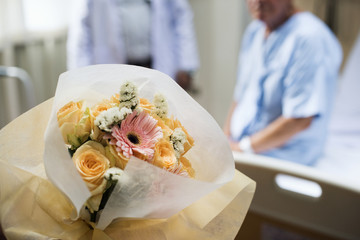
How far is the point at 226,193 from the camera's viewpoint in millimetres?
620

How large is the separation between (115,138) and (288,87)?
3.96 ft

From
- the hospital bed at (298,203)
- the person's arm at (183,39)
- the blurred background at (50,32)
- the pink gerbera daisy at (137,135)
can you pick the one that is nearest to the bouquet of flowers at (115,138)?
the pink gerbera daisy at (137,135)

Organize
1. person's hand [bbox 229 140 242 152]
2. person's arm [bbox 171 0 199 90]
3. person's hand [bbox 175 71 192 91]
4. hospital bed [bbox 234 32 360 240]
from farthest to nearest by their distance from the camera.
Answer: person's hand [bbox 175 71 192 91] < person's arm [bbox 171 0 199 90] < person's hand [bbox 229 140 242 152] < hospital bed [bbox 234 32 360 240]

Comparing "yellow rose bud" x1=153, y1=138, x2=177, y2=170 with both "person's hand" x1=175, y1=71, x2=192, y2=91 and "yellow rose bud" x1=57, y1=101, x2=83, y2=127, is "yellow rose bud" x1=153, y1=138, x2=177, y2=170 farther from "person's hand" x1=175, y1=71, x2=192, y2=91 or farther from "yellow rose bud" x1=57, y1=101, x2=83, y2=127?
"person's hand" x1=175, y1=71, x2=192, y2=91

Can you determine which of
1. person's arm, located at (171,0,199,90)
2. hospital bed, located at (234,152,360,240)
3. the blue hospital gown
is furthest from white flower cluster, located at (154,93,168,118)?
person's arm, located at (171,0,199,90)

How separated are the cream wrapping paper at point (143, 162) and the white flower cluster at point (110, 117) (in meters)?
0.06

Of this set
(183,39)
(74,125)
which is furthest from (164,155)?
(183,39)

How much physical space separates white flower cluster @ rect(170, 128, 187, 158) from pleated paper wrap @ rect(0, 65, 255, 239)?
0.18ft

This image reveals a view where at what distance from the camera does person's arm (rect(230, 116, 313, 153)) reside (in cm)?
160

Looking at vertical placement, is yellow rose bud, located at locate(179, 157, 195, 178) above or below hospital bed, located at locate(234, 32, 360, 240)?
above

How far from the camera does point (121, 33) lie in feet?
8.44

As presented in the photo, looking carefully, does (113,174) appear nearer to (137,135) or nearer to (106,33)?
(137,135)

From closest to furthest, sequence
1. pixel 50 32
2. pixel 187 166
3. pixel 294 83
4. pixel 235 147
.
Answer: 1. pixel 187 166
2. pixel 294 83
3. pixel 235 147
4. pixel 50 32

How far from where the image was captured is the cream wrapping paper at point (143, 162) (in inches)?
19.9
